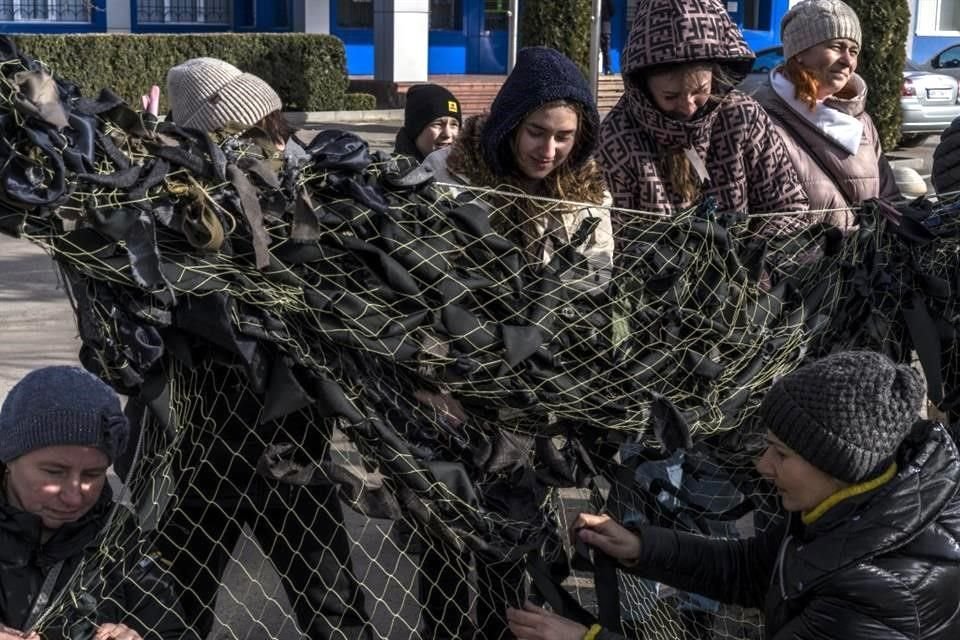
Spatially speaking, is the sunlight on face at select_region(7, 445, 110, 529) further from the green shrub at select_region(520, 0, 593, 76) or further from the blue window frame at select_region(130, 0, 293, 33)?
the blue window frame at select_region(130, 0, 293, 33)

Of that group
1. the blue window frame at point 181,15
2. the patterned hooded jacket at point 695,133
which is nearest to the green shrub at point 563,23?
the blue window frame at point 181,15

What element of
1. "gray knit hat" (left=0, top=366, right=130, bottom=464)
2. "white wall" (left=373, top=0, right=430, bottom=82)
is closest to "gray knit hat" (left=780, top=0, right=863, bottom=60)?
"gray knit hat" (left=0, top=366, right=130, bottom=464)

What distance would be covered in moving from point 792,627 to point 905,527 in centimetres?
29

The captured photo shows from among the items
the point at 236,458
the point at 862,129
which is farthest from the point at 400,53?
the point at 236,458

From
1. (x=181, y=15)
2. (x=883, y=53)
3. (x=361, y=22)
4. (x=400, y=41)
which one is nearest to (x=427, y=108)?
(x=883, y=53)

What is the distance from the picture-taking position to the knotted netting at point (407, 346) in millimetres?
2768

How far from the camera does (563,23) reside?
59.0ft

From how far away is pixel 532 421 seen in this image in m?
3.29

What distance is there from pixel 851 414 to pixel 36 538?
5.70ft

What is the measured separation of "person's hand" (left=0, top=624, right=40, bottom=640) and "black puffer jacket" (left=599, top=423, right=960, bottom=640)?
4.94 feet

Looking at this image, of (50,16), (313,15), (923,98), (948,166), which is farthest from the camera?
(313,15)

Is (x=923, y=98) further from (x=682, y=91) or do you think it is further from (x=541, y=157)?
(x=541, y=157)

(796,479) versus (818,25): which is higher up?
(818,25)

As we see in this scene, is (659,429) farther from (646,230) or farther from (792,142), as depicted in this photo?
(792,142)
